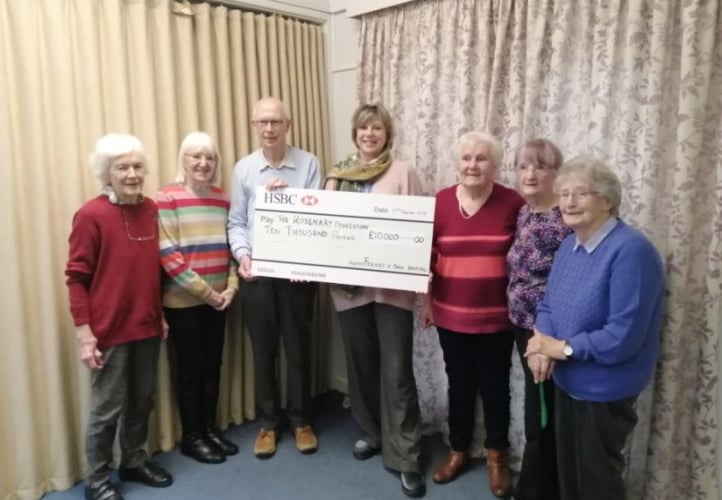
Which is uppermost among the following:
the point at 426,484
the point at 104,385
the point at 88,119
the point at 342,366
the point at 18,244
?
the point at 88,119

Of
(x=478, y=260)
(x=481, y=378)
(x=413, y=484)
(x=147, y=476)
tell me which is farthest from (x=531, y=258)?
(x=147, y=476)

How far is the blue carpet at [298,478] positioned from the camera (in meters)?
2.24

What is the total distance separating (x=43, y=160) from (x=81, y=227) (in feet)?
1.22

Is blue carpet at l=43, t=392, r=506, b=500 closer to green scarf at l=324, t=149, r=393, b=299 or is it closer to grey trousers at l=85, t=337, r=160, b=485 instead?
grey trousers at l=85, t=337, r=160, b=485

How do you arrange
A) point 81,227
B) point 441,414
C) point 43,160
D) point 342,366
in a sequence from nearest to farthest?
1. point 81,227
2. point 43,160
3. point 441,414
4. point 342,366

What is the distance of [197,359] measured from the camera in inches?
95.7

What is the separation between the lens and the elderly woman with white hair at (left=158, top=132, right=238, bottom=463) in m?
2.28

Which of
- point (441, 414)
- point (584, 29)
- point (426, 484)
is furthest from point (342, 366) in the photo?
point (584, 29)

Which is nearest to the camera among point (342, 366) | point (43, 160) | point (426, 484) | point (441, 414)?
point (43, 160)

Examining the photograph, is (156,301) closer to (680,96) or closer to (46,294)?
(46,294)

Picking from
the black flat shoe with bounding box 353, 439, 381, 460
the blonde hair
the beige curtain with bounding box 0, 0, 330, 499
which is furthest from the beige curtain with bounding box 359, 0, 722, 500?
the beige curtain with bounding box 0, 0, 330, 499

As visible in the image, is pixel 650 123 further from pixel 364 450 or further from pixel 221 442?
pixel 221 442

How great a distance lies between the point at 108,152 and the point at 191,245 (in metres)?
0.50

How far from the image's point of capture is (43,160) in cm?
213
